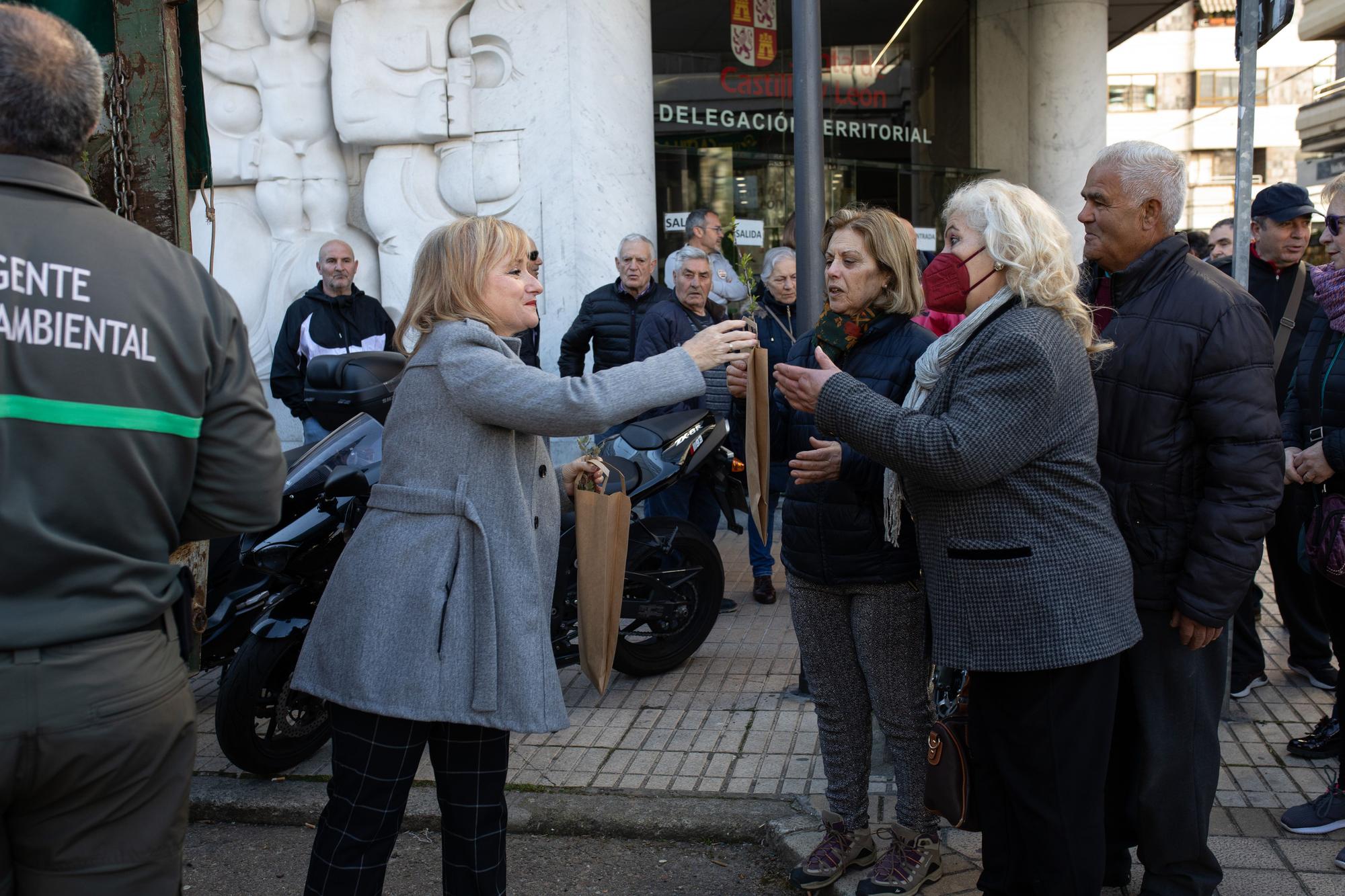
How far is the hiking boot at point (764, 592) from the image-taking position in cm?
664

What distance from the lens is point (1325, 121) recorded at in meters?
22.6

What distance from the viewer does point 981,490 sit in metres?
2.75

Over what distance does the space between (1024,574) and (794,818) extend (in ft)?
4.77

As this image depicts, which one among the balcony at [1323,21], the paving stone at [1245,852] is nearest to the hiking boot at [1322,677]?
the paving stone at [1245,852]

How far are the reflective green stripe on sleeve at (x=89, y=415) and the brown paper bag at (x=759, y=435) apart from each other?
1.57 m

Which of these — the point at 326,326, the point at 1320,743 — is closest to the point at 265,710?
the point at 1320,743

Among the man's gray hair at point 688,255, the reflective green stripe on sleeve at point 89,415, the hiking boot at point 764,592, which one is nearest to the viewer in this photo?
the reflective green stripe on sleeve at point 89,415

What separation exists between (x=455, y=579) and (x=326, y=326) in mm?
5419

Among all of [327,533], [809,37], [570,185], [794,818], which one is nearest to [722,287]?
[570,185]

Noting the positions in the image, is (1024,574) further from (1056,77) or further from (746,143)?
→ (1056,77)

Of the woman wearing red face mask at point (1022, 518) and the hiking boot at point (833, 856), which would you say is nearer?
the woman wearing red face mask at point (1022, 518)

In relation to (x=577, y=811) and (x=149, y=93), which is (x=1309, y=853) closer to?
(x=577, y=811)

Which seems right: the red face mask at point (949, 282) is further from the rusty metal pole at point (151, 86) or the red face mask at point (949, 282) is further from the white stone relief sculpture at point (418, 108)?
the white stone relief sculpture at point (418, 108)

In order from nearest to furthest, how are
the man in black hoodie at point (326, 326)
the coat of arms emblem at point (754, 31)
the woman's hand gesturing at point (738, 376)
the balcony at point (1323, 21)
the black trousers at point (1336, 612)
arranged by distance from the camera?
the woman's hand gesturing at point (738, 376)
the black trousers at point (1336, 612)
the man in black hoodie at point (326, 326)
the coat of arms emblem at point (754, 31)
the balcony at point (1323, 21)
